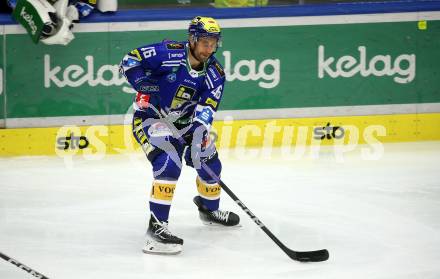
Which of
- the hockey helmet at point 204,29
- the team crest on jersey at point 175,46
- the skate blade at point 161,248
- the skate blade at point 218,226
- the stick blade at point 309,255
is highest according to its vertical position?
the hockey helmet at point 204,29

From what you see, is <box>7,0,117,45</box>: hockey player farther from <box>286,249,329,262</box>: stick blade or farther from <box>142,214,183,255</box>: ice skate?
<box>286,249,329,262</box>: stick blade

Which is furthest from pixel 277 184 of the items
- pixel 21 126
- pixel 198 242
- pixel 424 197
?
pixel 21 126

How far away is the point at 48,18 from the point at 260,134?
2.04m

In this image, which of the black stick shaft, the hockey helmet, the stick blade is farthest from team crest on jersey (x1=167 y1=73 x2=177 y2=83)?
the stick blade

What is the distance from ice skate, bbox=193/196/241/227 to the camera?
625 cm

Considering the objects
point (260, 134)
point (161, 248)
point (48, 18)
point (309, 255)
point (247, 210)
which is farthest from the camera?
point (260, 134)

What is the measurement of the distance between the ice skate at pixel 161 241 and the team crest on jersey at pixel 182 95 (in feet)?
2.27

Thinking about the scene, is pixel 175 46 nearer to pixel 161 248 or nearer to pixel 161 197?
pixel 161 197

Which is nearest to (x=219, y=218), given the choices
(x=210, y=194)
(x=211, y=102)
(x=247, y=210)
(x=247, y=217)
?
(x=210, y=194)

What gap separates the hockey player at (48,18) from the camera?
8.04 metres

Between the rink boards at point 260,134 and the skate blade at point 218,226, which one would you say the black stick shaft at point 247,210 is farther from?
the rink boards at point 260,134

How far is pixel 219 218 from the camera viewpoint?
20.6 feet

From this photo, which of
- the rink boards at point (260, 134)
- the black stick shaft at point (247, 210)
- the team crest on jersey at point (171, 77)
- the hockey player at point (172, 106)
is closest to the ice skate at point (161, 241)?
the hockey player at point (172, 106)

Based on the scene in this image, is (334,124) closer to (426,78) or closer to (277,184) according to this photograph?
(426,78)
